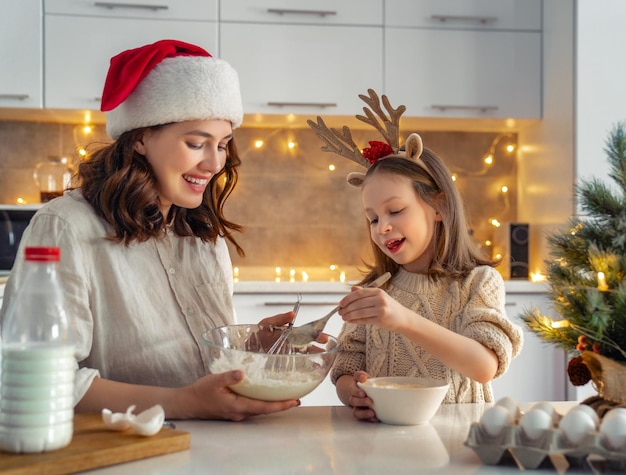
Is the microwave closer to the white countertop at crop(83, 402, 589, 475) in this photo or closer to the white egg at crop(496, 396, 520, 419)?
the white countertop at crop(83, 402, 589, 475)

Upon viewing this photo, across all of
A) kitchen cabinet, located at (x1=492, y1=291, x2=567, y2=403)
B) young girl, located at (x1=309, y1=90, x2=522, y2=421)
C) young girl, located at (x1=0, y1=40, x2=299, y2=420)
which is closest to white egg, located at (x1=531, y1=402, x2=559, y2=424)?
young girl, located at (x1=309, y1=90, x2=522, y2=421)

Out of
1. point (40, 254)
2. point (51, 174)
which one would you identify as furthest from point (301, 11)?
point (40, 254)

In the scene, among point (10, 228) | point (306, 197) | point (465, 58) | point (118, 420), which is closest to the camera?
point (118, 420)

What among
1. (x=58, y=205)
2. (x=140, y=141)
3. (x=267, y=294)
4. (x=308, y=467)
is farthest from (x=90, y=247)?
(x=267, y=294)

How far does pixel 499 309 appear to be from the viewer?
5.17 ft

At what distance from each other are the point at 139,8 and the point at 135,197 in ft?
6.27

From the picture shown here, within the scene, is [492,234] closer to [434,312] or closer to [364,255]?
[364,255]

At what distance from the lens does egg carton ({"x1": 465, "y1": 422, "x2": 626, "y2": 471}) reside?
3.03 feet

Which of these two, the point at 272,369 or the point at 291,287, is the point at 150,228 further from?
the point at 291,287

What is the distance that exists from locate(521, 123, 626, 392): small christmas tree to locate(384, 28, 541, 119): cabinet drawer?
226 centimetres

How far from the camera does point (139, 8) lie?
323 cm

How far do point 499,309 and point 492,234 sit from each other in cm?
220

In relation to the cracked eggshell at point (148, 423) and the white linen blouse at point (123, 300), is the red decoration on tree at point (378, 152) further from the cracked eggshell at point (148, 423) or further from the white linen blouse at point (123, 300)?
the cracked eggshell at point (148, 423)

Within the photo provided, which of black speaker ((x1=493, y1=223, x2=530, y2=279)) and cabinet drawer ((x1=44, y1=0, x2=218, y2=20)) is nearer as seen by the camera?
cabinet drawer ((x1=44, y1=0, x2=218, y2=20))
